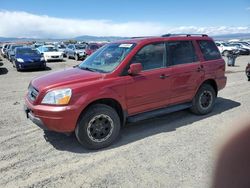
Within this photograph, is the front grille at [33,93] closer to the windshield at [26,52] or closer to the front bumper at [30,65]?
the front bumper at [30,65]

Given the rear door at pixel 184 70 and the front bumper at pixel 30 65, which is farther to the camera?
the front bumper at pixel 30 65

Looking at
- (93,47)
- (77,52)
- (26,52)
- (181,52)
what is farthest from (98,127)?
(77,52)

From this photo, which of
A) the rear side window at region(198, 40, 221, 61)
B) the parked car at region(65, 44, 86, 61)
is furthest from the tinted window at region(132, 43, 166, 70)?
the parked car at region(65, 44, 86, 61)

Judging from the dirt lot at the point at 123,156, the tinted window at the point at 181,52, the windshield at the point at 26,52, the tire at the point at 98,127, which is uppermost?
the tinted window at the point at 181,52

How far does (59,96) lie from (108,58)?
150 cm

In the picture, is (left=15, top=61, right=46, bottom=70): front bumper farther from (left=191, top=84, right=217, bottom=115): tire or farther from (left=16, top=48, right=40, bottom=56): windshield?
(left=191, top=84, right=217, bottom=115): tire

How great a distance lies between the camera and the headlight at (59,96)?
170 inches

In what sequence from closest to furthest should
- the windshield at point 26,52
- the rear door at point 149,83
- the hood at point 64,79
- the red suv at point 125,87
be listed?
the red suv at point 125,87 → the hood at point 64,79 → the rear door at point 149,83 → the windshield at point 26,52

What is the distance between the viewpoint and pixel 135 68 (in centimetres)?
481

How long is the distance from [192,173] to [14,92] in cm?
806

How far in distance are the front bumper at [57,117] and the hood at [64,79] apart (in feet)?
1.30

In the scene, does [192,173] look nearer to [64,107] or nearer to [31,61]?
[64,107]

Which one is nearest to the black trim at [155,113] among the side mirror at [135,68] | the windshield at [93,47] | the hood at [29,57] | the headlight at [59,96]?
the side mirror at [135,68]

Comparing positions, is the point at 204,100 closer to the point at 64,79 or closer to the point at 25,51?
the point at 64,79
